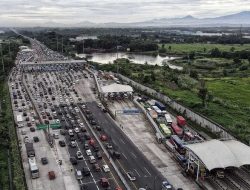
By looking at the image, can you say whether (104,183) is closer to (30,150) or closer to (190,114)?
(30,150)

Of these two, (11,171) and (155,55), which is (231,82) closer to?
(11,171)

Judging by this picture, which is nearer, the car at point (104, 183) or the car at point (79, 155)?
the car at point (104, 183)

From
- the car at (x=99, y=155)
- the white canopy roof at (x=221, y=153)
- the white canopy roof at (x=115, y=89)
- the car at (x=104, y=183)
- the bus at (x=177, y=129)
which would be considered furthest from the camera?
the white canopy roof at (x=115, y=89)

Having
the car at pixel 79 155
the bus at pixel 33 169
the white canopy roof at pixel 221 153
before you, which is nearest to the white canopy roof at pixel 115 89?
the car at pixel 79 155

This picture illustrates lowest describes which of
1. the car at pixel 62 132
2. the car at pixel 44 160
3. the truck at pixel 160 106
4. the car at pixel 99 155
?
the car at pixel 44 160

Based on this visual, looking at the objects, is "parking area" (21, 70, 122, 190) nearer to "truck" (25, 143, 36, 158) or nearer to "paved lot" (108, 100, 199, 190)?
"truck" (25, 143, 36, 158)

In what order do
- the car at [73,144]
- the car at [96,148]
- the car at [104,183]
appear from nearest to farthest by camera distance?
the car at [104,183] < the car at [96,148] < the car at [73,144]

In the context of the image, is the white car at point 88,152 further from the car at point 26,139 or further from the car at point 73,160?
the car at point 26,139
